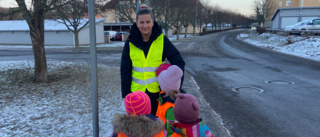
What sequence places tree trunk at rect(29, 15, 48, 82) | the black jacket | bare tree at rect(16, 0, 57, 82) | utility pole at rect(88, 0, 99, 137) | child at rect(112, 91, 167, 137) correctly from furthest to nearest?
tree trunk at rect(29, 15, 48, 82) < bare tree at rect(16, 0, 57, 82) < the black jacket < utility pole at rect(88, 0, 99, 137) < child at rect(112, 91, 167, 137)

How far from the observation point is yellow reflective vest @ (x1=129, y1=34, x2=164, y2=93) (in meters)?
2.59

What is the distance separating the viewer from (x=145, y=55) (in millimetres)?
2604

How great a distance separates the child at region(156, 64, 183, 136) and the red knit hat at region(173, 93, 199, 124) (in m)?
0.20

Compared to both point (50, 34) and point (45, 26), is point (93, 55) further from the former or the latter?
point (45, 26)

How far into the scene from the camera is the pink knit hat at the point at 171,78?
91.5 inches

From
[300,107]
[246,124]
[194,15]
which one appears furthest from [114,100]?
[194,15]

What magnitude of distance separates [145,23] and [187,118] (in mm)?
1114

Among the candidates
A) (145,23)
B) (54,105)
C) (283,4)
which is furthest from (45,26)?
(283,4)

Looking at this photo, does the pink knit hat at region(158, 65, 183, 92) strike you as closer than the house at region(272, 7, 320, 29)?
Yes

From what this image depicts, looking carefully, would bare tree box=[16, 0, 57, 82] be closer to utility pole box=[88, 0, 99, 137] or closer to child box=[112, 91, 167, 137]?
utility pole box=[88, 0, 99, 137]

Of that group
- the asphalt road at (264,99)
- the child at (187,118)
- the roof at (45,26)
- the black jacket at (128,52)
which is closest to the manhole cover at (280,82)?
the asphalt road at (264,99)

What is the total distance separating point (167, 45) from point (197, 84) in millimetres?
5125

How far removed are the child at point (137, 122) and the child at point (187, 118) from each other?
0.27 m

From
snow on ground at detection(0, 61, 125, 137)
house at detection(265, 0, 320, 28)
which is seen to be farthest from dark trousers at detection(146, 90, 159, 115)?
house at detection(265, 0, 320, 28)
